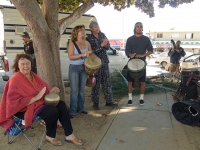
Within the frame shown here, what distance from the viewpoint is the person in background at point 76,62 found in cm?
422

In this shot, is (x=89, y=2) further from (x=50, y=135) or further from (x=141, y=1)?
(x=141, y=1)

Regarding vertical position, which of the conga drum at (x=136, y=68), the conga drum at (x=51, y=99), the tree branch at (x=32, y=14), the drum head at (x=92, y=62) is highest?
the tree branch at (x=32, y=14)

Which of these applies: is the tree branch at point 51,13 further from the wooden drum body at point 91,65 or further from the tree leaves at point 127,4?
the tree leaves at point 127,4

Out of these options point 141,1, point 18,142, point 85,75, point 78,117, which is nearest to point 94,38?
point 85,75

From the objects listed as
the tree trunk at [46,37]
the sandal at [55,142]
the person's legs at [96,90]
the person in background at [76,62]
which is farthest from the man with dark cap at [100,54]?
the sandal at [55,142]

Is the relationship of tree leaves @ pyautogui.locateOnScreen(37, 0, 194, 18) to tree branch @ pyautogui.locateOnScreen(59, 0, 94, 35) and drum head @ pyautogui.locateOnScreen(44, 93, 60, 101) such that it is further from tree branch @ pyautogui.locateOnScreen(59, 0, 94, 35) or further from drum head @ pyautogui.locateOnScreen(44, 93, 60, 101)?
drum head @ pyautogui.locateOnScreen(44, 93, 60, 101)

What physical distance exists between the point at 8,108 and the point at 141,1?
703cm

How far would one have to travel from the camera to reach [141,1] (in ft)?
27.9

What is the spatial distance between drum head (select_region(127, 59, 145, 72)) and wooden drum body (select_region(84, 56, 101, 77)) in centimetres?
93

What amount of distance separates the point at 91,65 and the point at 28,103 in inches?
58.8

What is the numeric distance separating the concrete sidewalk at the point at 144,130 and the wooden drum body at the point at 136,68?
29.0 inches

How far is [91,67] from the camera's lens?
4.13 meters

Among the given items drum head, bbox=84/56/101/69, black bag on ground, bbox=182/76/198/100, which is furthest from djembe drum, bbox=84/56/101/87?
black bag on ground, bbox=182/76/198/100

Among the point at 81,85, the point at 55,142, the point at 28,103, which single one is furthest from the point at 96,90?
the point at 28,103
